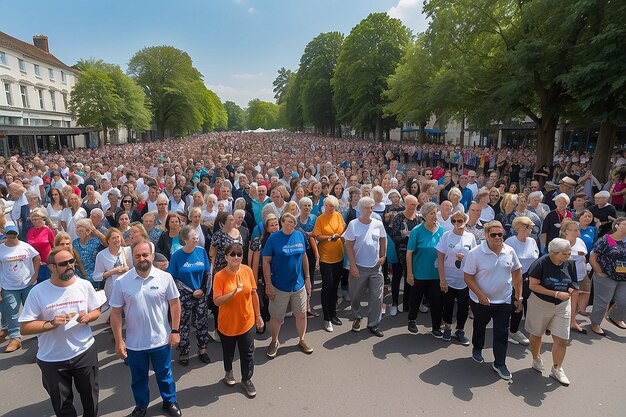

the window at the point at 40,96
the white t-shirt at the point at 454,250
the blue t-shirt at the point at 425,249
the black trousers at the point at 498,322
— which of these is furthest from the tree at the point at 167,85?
the black trousers at the point at 498,322

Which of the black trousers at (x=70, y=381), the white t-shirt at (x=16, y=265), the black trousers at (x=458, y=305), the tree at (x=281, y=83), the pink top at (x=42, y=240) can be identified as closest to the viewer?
the black trousers at (x=70, y=381)

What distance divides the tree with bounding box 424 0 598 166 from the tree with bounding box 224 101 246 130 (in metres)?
139

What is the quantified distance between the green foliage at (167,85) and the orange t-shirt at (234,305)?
5407 cm

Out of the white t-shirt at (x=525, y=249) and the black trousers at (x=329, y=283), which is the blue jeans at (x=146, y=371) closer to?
the black trousers at (x=329, y=283)

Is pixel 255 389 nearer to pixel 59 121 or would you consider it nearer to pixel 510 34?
pixel 510 34

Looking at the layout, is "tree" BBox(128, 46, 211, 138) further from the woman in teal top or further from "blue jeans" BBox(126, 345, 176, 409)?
"blue jeans" BBox(126, 345, 176, 409)

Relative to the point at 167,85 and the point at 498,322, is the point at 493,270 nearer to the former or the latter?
the point at 498,322

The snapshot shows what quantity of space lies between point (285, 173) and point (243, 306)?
8446mm

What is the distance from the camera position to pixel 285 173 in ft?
38.9

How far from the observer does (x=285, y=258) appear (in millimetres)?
4395

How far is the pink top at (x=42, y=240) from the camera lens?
5047 millimetres

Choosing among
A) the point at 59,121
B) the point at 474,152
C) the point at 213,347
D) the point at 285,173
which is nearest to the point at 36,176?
the point at 285,173

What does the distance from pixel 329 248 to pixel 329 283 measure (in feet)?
1.63

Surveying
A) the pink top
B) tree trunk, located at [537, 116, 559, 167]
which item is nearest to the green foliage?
tree trunk, located at [537, 116, 559, 167]
